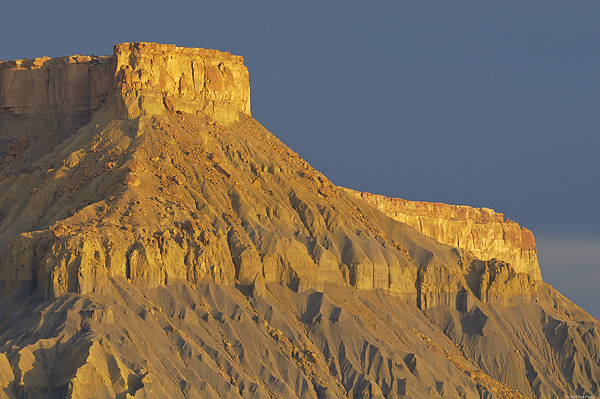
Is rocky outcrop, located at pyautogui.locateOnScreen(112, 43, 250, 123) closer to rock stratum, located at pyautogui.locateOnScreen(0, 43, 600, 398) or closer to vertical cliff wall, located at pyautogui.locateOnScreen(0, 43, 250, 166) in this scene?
vertical cliff wall, located at pyautogui.locateOnScreen(0, 43, 250, 166)

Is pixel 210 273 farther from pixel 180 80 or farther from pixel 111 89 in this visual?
pixel 180 80

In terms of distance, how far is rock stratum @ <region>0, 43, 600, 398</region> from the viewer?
134025 millimetres

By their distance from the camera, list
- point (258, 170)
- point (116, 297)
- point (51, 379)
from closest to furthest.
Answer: point (51, 379) → point (116, 297) → point (258, 170)

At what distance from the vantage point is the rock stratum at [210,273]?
134025 mm

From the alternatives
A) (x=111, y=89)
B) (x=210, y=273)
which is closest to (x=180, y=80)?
(x=111, y=89)

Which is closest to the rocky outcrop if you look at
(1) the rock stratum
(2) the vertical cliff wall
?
(2) the vertical cliff wall

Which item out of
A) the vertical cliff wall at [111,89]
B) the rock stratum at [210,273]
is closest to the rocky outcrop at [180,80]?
the vertical cliff wall at [111,89]

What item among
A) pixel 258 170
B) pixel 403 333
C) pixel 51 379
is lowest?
pixel 51 379

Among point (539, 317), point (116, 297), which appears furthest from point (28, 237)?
point (539, 317)

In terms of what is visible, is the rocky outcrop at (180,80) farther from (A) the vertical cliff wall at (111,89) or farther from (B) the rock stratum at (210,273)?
(B) the rock stratum at (210,273)

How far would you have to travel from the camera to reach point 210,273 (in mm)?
144625

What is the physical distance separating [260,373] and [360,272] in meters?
19.8

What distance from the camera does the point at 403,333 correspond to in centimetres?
15375

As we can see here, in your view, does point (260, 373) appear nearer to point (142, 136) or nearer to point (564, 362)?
point (142, 136)
